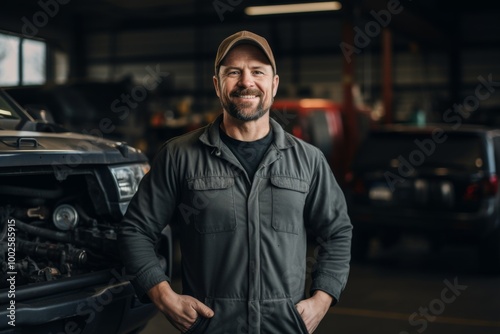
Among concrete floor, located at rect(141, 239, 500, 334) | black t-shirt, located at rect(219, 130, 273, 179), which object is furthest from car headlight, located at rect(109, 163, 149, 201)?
concrete floor, located at rect(141, 239, 500, 334)

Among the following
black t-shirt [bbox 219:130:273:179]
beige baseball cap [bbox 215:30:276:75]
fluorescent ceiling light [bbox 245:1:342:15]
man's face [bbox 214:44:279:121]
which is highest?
fluorescent ceiling light [bbox 245:1:342:15]

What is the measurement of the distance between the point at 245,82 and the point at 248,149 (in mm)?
271

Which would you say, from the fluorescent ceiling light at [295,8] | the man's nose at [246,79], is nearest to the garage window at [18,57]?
the man's nose at [246,79]

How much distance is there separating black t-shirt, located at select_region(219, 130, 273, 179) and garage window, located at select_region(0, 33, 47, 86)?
10.5 ft

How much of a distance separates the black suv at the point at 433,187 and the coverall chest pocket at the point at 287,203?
5063 mm

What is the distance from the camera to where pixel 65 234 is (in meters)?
3.80

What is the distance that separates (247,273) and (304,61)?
21.6 metres

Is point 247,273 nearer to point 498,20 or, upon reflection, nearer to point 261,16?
point 261,16

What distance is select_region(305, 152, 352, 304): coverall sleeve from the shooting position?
295cm

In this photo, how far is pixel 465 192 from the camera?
300 inches

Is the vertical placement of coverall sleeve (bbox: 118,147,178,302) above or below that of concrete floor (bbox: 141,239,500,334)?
above

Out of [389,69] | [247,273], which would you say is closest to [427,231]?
[247,273]

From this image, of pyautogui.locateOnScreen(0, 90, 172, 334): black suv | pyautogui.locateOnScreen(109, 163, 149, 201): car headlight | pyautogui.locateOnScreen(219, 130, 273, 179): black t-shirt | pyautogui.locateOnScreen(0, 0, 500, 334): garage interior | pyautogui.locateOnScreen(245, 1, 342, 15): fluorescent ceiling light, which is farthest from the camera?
pyautogui.locateOnScreen(0, 0, 500, 334): garage interior

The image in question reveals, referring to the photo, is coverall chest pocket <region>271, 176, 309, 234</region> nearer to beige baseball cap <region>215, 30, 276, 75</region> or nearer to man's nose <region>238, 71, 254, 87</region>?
man's nose <region>238, 71, 254, 87</region>
